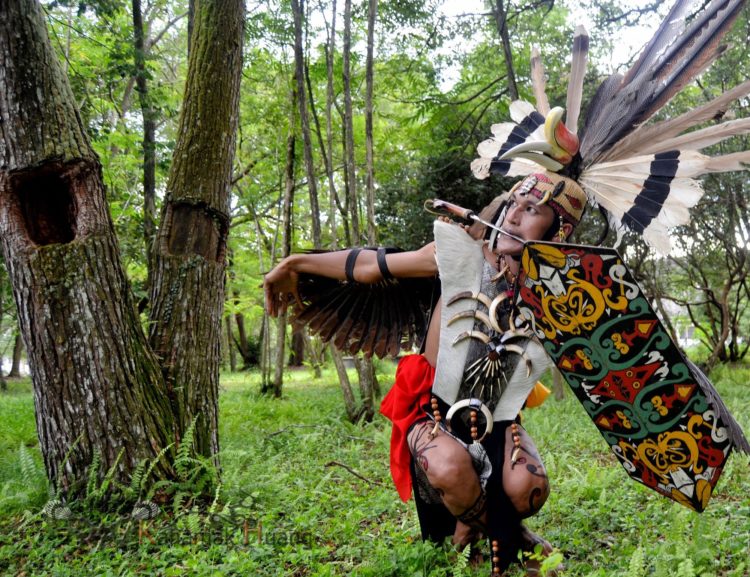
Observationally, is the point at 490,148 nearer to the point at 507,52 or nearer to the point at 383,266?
the point at 383,266

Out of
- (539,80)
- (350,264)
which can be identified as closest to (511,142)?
(539,80)

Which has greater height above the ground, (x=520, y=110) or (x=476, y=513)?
(x=520, y=110)

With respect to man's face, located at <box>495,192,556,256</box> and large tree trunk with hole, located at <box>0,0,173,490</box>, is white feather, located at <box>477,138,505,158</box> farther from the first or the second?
large tree trunk with hole, located at <box>0,0,173,490</box>

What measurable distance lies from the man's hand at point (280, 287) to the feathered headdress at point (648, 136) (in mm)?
1128

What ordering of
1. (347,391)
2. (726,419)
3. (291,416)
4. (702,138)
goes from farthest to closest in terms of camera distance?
(291,416)
(347,391)
(702,138)
(726,419)

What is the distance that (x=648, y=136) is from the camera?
2.38 metres

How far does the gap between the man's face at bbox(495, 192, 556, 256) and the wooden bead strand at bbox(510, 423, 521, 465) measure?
0.77m

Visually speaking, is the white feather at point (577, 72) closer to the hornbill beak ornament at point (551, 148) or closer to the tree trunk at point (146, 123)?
the hornbill beak ornament at point (551, 148)

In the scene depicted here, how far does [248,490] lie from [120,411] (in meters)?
0.90

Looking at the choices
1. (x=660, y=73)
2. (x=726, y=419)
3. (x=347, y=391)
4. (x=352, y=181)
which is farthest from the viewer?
(x=347, y=391)

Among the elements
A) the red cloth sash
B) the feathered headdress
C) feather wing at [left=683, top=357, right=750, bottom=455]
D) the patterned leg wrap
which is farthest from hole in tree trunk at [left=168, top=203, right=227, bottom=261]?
feather wing at [left=683, top=357, right=750, bottom=455]

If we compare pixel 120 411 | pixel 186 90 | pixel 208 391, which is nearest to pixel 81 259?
pixel 120 411

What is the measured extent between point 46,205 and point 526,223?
7.92 ft

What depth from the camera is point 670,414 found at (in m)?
2.16
